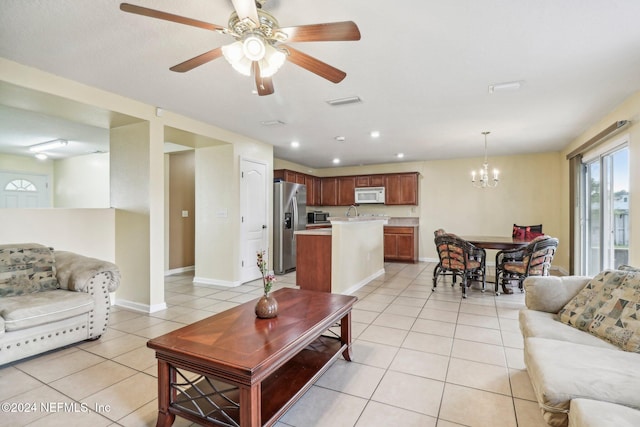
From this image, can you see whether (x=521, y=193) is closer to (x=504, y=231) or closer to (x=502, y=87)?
(x=504, y=231)

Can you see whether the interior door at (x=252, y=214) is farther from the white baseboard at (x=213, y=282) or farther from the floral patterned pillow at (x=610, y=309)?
the floral patterned pillow at (x=610, y=309)

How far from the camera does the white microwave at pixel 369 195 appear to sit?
766 cm

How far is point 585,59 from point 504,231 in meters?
5.01

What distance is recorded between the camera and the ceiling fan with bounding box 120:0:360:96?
1.55 m

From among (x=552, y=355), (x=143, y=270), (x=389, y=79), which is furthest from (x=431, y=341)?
(x=143, y=270)

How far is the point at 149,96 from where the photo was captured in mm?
3352

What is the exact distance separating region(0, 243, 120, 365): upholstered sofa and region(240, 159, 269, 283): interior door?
2.26m

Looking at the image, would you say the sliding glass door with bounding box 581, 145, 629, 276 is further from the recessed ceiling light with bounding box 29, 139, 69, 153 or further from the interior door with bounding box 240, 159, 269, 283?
the recessed ceiling light with bounding box 29, 139, 69, 153

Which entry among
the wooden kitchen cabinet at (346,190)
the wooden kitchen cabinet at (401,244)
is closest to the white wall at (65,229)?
the wooden kitchen cabinet at (346,190)

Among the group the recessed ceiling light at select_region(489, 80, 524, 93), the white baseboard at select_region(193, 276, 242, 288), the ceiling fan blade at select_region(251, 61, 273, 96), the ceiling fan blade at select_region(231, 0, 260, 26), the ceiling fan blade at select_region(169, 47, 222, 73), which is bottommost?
the white baseboard at select_region(193, 276, 242, 288)

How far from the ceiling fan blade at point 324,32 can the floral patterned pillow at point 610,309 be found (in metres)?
2.27

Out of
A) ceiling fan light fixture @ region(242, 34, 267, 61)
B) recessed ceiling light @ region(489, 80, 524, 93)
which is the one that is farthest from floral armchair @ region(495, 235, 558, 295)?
ceiling fan light fixture @ region(242, 34, 267, 61)

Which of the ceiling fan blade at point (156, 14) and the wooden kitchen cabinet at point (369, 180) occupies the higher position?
the ceiling fan blade at point (156, 14)

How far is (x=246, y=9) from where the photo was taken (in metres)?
1.56
